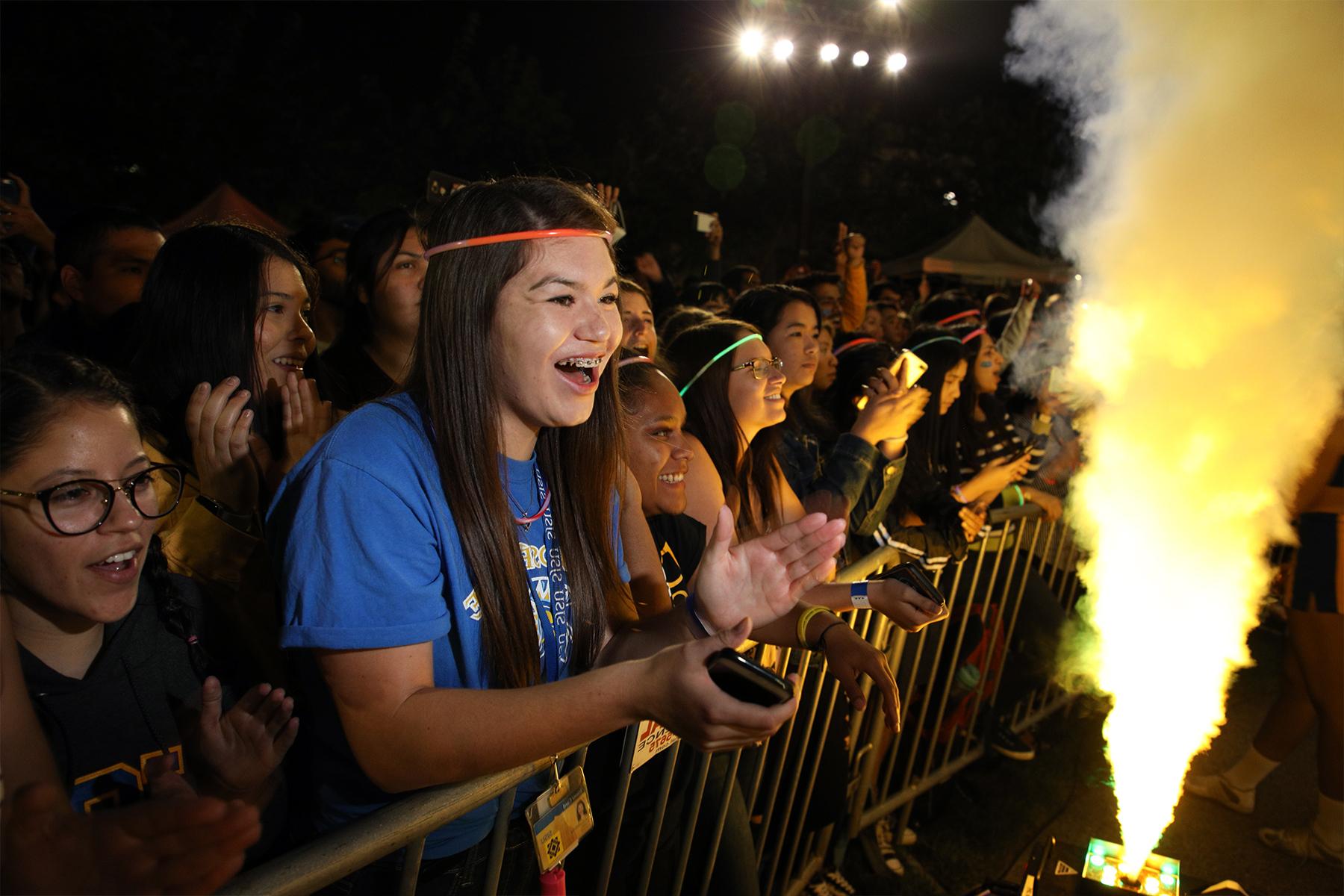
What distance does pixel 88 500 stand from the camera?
6.11 feet

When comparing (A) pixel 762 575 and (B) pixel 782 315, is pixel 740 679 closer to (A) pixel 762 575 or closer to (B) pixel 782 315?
(A) pixel 762 575

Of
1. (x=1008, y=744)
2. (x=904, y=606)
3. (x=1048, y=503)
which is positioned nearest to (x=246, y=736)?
(x=904, y=606)

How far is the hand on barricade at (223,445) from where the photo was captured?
8.64 ft

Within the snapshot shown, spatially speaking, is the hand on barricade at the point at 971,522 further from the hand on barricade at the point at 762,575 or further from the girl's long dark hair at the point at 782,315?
the hand on barricade at the point at 762,575

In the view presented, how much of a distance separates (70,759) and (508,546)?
103 cm

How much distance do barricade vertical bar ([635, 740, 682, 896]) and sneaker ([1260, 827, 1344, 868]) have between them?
3973 mm

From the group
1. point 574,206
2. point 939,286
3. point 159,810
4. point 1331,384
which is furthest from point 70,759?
point 939,286

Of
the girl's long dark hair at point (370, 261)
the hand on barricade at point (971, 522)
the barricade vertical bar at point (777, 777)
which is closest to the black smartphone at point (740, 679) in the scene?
the barricade vertical bar at point (777, 777)

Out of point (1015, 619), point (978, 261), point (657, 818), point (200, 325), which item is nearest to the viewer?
point (657, 818)

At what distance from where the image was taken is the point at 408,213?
3686mm

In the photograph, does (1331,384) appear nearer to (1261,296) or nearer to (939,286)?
(1261,296)

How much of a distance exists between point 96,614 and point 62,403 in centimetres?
47

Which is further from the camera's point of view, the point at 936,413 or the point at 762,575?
the point at 936,413

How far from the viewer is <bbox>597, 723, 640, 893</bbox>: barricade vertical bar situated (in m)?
A: 2.32
